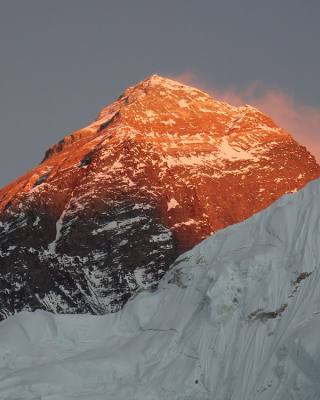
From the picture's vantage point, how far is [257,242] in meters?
76.7

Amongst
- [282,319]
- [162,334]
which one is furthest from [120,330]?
[282,319]

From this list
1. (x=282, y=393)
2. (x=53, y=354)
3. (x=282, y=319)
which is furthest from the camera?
(x=53, y=354)

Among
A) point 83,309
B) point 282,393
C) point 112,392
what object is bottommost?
point 282,393

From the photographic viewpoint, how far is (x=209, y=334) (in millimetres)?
73062

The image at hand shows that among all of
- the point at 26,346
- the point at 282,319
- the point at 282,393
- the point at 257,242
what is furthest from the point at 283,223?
the point at 26,346

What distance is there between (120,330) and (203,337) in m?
10.4

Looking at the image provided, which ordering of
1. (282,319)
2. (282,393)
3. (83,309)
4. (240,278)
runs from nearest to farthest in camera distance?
(282,393) < (282,319) < (240,278) < (83,309)

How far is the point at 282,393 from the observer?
208 ft

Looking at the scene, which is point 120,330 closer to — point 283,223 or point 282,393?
point 283,223

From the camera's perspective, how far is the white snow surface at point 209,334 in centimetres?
6712

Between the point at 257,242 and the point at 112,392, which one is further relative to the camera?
the point at 257,242

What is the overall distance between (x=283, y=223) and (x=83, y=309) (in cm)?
12261

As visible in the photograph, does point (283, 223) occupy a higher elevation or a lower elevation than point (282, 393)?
higher

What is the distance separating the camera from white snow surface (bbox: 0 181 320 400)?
220ft
